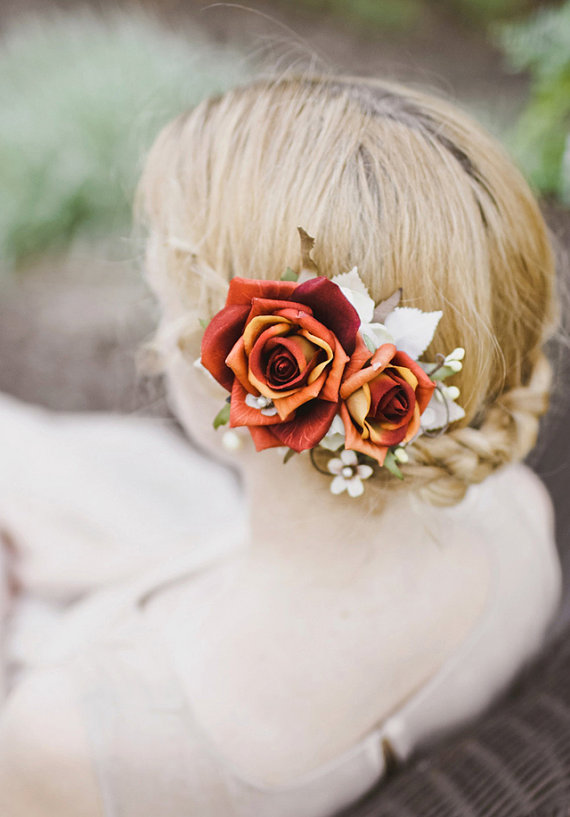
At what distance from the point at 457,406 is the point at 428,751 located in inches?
24.9

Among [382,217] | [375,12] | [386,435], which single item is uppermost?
[375,12]

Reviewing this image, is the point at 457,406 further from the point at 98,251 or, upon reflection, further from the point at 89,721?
the point at 98,251

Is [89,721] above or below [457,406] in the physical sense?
below

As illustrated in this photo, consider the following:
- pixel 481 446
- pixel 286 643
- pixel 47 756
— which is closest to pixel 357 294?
pixel 481 446

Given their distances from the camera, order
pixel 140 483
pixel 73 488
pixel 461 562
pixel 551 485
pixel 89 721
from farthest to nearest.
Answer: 1. pixel 140 483
2. pixel 73 488
3. pixel 551 485
4. pixel 461 562
5. pixel 89 721

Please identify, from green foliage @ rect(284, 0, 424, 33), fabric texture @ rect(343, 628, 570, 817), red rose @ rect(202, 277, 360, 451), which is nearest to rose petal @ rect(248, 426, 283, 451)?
red rose @ rect(202, 277, 360, 451)

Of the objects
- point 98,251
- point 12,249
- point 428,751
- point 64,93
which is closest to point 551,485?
point 428,751

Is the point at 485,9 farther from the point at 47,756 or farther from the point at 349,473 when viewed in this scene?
the point at 47,756

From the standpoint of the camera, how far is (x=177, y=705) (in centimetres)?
85

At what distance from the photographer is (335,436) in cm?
64

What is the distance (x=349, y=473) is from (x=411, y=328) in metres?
0.16

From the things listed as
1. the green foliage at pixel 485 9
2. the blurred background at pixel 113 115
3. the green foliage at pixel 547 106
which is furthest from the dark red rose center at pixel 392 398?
the green foliage at pixel 485 9

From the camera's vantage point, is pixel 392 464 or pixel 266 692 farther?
pixel 266 692

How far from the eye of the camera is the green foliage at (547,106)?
1560mm
